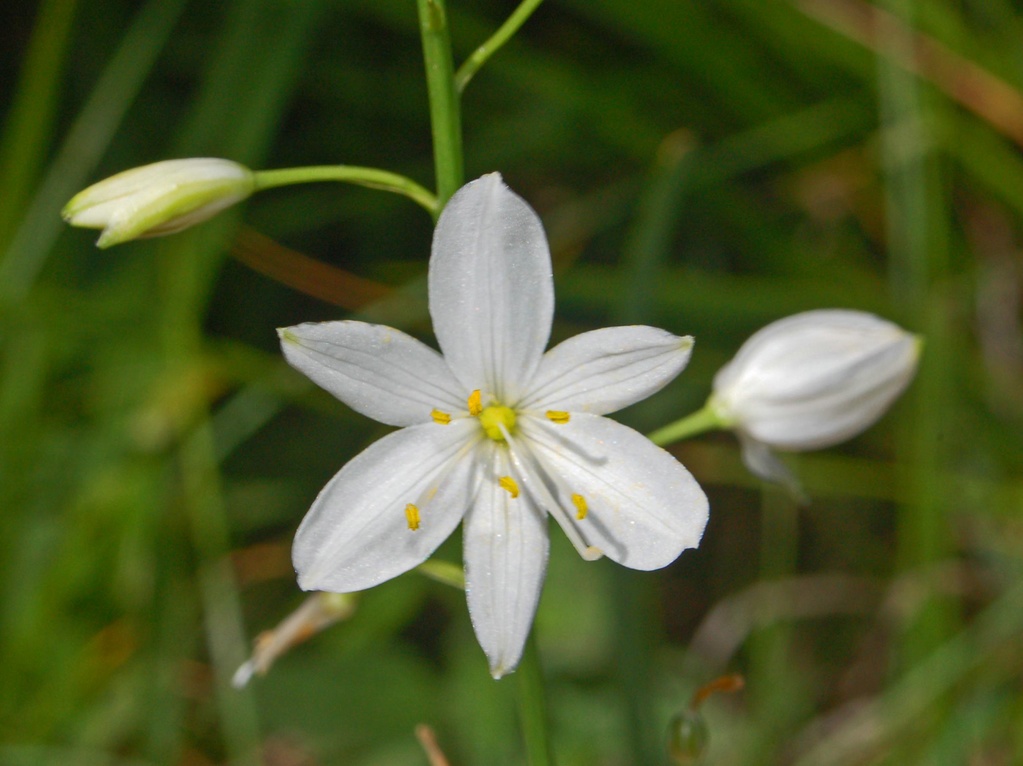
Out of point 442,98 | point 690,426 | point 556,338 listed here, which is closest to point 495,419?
point 690,426

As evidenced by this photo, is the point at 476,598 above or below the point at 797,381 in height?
below

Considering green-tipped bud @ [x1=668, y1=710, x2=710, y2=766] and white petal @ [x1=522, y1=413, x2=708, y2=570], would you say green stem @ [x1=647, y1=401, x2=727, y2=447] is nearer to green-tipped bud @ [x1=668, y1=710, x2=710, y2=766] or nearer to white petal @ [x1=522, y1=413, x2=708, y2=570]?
white petal @ [x1=522, y1=413, x2=708, y2=570]

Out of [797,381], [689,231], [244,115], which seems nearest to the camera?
[797,381]

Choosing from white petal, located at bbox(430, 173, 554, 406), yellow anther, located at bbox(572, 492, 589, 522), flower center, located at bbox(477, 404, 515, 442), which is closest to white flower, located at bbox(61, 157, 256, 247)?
white petal, located at bbox(430, 173, 554, 406)

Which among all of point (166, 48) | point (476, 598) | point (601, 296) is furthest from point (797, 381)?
point (166, 48)

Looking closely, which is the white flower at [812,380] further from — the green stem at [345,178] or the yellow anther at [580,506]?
the green stem at [345,178]

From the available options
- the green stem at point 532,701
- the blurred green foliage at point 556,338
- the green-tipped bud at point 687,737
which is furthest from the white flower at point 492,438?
the blurred green foliage at point 556,338

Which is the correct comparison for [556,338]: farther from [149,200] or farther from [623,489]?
[149,200]

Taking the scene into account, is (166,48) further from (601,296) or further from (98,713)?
(98,713)
